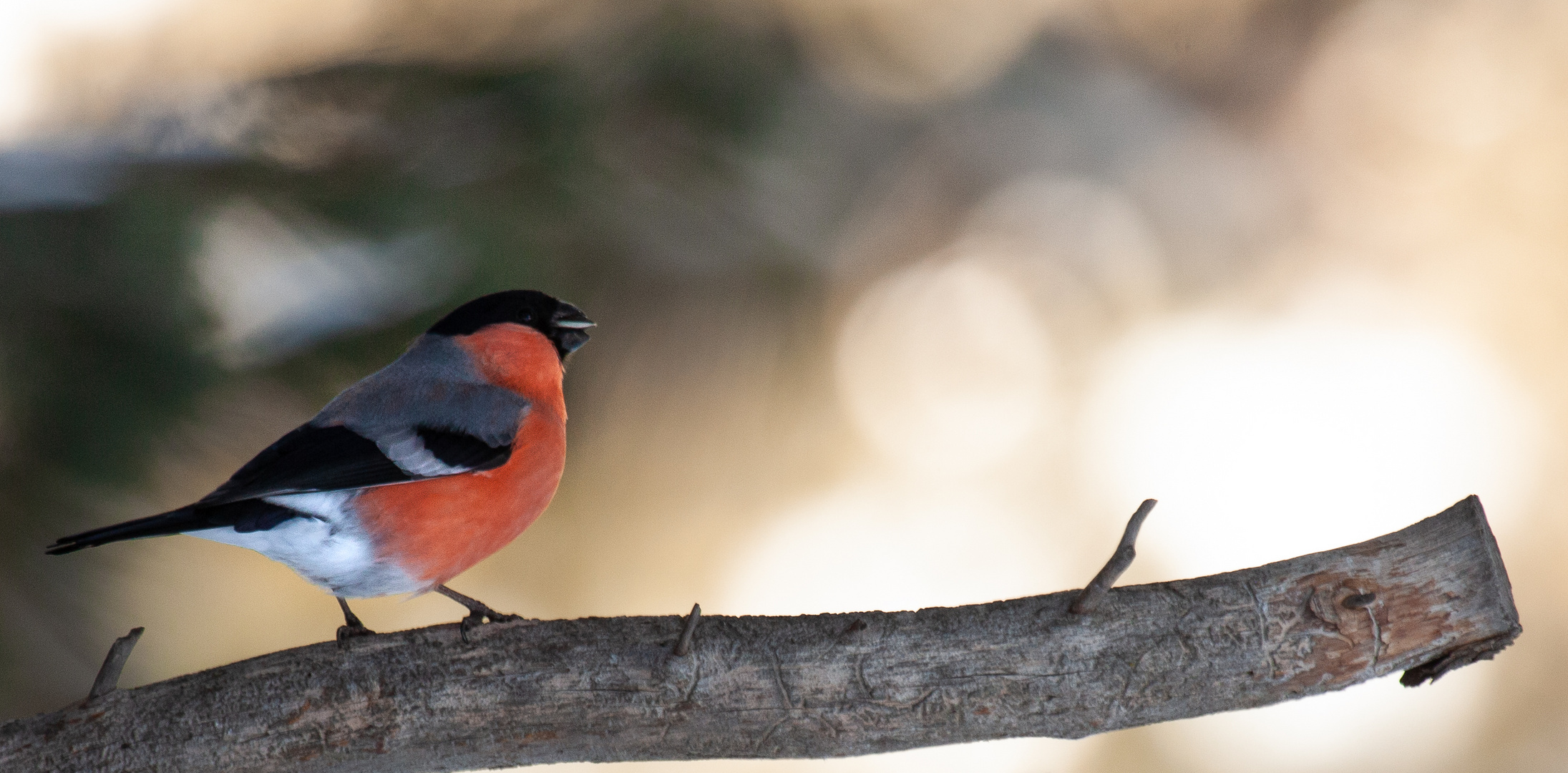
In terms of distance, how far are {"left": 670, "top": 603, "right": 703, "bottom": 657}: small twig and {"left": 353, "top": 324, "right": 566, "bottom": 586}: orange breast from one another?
25cm

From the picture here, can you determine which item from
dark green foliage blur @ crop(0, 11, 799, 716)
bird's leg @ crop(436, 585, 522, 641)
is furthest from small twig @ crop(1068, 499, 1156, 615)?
dark green foliage blur @ crop(0, 11, 799, 716)

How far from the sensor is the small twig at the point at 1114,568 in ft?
3.43

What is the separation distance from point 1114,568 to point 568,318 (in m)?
0.69

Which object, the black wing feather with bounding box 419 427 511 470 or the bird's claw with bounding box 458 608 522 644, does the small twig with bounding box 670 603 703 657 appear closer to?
the bird's claw with bounding box 458 608 522 644

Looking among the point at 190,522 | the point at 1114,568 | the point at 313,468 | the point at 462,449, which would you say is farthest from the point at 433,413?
the point at 1114,568

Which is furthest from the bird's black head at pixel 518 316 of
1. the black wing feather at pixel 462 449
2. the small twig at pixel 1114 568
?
the small twig at pixel 1114 568

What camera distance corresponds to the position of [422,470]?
1.19 m

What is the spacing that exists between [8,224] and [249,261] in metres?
0.24

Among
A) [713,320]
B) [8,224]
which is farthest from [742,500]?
[8,224]

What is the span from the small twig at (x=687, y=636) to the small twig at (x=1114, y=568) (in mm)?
373

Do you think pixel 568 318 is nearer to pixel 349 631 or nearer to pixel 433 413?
pixel 433 413

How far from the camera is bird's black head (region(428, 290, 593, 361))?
133 cm

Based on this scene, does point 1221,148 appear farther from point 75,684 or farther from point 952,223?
point 75,684

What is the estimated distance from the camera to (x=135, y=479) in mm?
1390
